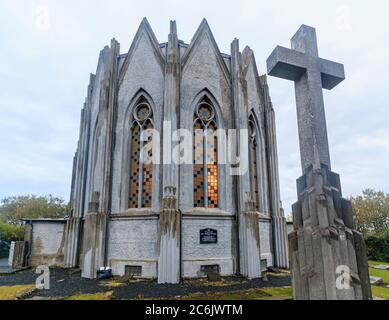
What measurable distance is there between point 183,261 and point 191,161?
14.2 feet

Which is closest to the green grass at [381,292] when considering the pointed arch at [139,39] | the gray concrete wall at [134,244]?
the gray concrete wall at [134,244]

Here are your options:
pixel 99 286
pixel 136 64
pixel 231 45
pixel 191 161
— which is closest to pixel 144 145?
pixel 191 161

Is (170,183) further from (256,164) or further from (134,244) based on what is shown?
(256,164)

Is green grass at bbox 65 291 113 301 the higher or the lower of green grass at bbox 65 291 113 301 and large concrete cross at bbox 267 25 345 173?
the lower

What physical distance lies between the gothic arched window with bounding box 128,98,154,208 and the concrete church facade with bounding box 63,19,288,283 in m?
0.05

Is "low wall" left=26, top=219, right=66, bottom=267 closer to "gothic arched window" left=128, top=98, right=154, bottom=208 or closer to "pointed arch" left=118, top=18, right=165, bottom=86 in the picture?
"gothic arched window" left=128, top=98, right=154, bottom=208

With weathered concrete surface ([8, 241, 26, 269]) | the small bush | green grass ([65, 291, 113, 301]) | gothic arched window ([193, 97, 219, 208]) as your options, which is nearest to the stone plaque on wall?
gothic arched window ([193, 97, 219, 208])

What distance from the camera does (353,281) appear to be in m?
3.97

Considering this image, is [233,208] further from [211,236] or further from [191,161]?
[191,161]

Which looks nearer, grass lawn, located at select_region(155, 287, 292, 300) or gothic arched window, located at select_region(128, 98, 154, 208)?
grass lawn, located at select_region(155, 287, 292, 300)

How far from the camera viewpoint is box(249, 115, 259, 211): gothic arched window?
13.5 metres

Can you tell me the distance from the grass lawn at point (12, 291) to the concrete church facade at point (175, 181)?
241 cm

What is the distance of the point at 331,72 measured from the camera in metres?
5.75

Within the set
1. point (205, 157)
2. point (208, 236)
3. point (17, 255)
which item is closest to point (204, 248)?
point (208, 236)
